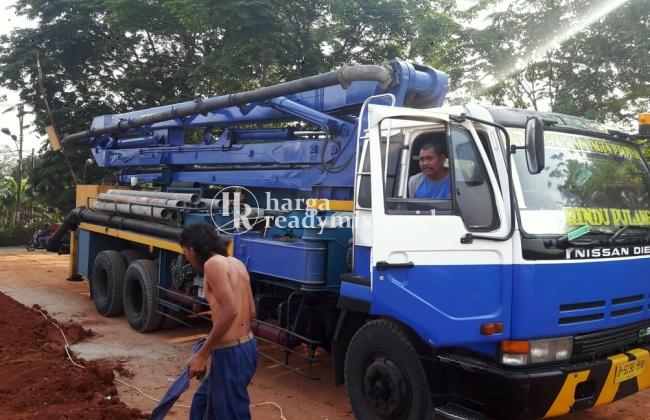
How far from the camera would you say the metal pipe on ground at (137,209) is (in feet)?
22.7

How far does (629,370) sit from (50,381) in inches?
182

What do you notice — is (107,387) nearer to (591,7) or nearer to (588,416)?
(588,416)

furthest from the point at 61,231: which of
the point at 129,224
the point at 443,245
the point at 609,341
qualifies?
the point at 609,341

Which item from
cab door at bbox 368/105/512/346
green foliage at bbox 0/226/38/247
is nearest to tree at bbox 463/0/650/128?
cab door at bbox 368/105/512/346

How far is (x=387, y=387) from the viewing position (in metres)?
3.83

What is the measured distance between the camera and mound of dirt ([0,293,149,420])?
172 inches

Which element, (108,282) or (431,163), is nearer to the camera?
(431,163)

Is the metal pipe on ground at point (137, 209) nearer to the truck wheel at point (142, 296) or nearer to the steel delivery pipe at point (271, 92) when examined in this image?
the truck wheel at point (142, 296)

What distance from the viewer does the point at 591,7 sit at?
355 inches

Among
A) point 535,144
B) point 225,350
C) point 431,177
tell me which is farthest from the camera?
point 431,177

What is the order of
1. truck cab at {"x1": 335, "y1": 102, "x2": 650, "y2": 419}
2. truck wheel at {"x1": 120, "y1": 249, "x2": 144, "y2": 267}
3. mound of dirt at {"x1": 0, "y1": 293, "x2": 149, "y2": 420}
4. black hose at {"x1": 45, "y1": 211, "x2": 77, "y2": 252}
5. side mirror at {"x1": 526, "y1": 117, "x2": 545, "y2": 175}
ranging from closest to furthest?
side mirror at {"x1": 526, "y1": 117, "x2": 545, "y2": 175}
truck cab at {"x1": 335, "y1": 102, "x2": 650, "y2": 419}
mound of dirt at {"x1": 0, "y1": 293, "x2": 149, "y2": 420}
truck wheel at {"x1": 120, "y1": 249, "x2": 144, "y2": 267}
black hose at {"x1": 45, "y1": 211, "x2": 77, "y2": 252}

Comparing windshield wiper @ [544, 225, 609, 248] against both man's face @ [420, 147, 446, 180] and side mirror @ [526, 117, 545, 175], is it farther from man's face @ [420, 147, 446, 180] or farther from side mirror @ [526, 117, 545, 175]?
→ man's face @ [420, 147, 446, 180]

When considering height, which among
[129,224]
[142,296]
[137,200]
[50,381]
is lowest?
[50,381]

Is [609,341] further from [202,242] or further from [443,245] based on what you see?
[202,242]
